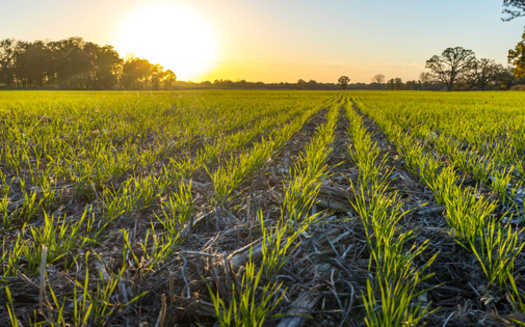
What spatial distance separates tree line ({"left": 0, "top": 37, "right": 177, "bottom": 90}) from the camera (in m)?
79.7

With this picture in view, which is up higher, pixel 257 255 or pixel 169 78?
pixel 169 78

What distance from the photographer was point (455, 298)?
1.53 m

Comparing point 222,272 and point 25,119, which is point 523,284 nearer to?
point 222,272

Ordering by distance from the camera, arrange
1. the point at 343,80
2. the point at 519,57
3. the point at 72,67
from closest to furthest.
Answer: the point at 519,57 → the point at 72,67 → the point at 343,80

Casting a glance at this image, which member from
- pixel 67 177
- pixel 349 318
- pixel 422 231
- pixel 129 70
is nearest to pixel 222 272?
pixel 349 318

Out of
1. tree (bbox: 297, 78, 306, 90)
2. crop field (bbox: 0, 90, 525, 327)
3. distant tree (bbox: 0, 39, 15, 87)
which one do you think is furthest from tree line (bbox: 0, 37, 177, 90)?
crop field (bbox: 0, 90, 525, 327)

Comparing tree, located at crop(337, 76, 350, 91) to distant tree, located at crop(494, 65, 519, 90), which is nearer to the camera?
distant tree, located at crop(494, 65, 519, 90)

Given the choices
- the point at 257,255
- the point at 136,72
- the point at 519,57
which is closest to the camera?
the point at 257,255

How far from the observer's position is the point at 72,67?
261ft

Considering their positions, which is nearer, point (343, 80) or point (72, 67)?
point (72, 67)

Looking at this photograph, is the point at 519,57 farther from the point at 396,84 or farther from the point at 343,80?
the point at 343,80

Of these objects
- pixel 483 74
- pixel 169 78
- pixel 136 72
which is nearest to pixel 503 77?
pixel 483 74

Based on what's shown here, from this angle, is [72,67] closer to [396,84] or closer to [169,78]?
[169,78]

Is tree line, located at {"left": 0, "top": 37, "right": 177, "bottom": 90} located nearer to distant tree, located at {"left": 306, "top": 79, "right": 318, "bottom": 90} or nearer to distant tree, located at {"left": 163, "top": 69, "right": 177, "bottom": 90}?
distant tree, located at {"left": 163, "top": 69, "right": 177, "bottom": 90}
